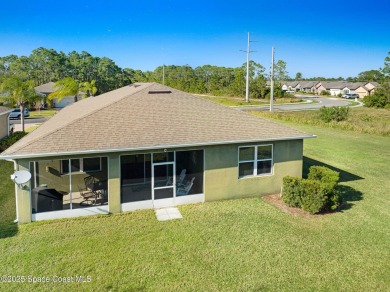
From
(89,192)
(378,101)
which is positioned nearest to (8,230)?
(89,192)

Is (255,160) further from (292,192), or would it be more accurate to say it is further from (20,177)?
(20,177)

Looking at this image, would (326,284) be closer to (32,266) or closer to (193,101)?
(32,266)

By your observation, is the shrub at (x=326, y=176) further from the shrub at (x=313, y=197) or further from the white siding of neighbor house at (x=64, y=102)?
the white siding of neighbor house at (x=64, y=102)

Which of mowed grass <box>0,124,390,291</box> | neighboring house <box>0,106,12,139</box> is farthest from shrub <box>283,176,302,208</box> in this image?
neighboring house <box>0,106,12,139</box>

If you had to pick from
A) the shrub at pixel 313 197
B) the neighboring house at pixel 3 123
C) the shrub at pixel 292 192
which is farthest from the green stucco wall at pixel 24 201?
the neighboring house at pixel 3 123

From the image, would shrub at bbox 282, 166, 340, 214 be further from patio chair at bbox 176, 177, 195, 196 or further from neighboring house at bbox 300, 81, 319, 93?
neighboring house at bbox 300, 81, 319, 93

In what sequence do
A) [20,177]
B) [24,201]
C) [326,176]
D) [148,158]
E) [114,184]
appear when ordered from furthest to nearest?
[326,176] < [148,158] < [114,184] < [24,201] < [20,177]
